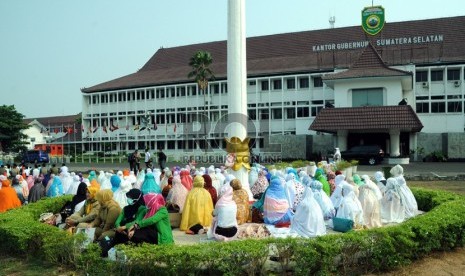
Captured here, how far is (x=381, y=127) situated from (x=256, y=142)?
52.6 ft

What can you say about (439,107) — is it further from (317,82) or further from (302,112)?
(302,112)

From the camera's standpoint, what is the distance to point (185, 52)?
59000mm

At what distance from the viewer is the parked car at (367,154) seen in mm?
33031

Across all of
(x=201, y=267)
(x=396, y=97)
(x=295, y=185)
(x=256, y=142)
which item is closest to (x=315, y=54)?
(x=256, y=142)

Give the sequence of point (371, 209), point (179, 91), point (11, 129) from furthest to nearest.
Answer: point (11, 129) < point (179, 91) < point (371, 209)

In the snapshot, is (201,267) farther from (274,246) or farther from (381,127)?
(381,127)

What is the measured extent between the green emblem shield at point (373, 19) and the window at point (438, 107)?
773 cm

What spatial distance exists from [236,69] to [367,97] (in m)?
23.6

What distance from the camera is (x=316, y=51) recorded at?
44.8 meters

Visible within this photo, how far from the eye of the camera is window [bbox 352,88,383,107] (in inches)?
1409

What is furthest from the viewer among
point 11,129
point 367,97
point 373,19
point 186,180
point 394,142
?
point 11,129

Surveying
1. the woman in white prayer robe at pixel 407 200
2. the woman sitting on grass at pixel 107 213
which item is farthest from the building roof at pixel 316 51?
the woman sitting on grass at pixel 107 213

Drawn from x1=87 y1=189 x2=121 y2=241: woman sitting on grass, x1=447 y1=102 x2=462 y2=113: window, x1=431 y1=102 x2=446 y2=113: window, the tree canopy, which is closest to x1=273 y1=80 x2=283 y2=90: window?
the tree canopy

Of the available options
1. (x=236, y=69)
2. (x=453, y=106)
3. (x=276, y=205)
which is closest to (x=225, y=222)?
(x=276, y=205)
